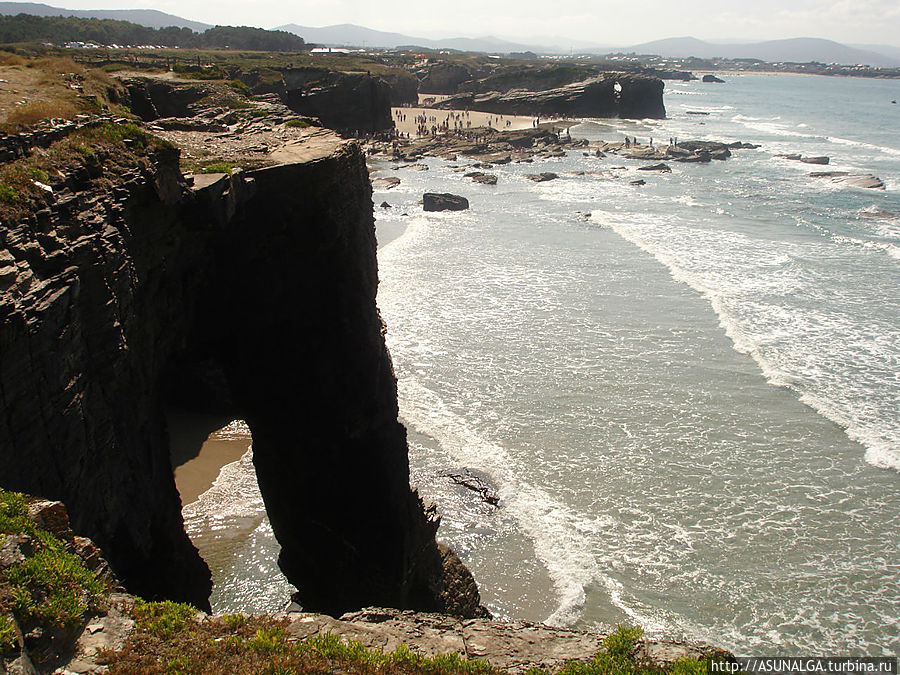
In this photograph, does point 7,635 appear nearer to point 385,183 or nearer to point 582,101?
point 385,183

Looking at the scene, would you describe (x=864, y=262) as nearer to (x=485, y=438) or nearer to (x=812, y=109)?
(x=485, y=438)

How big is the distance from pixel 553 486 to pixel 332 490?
7031 mm

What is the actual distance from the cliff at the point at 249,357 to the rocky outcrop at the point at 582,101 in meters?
107

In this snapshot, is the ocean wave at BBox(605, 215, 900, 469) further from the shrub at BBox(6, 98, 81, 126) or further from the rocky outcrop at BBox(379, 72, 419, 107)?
the rocky outcrop at BBox(379, 72, 419, 107)

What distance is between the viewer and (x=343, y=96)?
7850 cm

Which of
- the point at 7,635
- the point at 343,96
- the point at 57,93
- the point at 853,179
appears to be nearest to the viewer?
the point at 7,635

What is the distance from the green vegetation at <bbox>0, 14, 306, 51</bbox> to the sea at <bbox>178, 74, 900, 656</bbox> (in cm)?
8809

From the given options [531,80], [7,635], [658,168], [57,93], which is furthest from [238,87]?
[531,80]

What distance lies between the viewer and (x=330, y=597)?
12.7m

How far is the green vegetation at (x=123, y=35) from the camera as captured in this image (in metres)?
98.0

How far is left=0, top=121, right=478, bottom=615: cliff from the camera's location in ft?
26.0

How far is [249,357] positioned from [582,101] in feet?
374

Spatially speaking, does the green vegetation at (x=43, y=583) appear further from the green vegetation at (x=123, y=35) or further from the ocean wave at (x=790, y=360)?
the green vegetation at (x=123, y=35)

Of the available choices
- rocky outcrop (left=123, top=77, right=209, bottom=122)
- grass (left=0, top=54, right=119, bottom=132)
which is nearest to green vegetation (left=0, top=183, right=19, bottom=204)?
grass (left=0, top=54, right=119, bottom=132)
